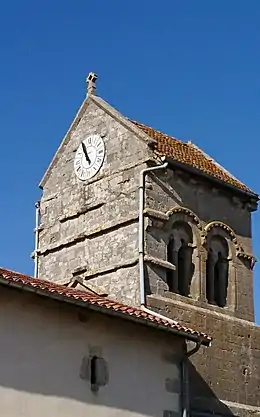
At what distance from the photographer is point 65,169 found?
61.2 feet

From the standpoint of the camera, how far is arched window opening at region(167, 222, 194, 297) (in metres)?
16.7

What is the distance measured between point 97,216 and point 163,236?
1631mm

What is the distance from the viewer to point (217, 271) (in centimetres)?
1769

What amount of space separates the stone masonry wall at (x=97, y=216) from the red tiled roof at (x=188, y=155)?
67 centimetres

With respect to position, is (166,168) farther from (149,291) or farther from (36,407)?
(36,407)

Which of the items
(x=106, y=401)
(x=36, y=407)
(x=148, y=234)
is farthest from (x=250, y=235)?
(x=36, y=407)

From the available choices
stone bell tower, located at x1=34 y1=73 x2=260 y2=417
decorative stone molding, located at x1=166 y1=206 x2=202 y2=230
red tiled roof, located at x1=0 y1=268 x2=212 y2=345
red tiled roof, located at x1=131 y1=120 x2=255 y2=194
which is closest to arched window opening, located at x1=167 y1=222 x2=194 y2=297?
stone bell tower, located at x1=34 y1=73 x2=260 y2=417

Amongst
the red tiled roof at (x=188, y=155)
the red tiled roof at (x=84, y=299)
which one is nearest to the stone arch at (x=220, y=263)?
the red tiled roof at (x=188, y=155)

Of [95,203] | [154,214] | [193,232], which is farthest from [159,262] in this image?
[95,203]

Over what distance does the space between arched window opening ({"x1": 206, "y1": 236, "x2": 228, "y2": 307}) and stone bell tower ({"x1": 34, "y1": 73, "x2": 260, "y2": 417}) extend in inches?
0.8

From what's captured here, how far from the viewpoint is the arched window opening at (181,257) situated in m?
16.7

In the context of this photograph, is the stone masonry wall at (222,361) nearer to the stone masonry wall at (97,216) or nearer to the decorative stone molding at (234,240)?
the stone masonry wall at (97,216)

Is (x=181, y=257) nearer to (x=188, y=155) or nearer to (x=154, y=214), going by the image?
(x=154, y=214)

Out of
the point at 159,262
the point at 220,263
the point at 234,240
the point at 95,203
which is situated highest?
the point at 95,203
